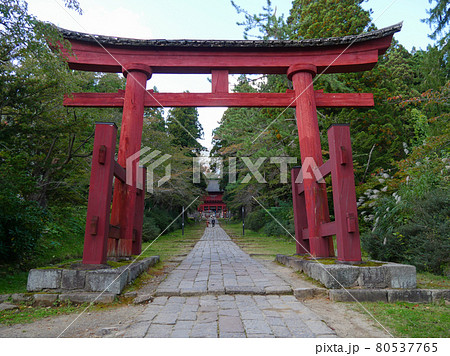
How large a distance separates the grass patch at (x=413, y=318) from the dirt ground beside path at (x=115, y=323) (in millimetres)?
150

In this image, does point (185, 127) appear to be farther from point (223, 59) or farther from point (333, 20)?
point (223, 59)

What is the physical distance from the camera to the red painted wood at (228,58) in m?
6.08

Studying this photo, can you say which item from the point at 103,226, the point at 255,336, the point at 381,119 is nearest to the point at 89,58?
the point at 103,226

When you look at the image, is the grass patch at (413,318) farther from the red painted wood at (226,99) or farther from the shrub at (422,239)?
the red painted wood at (226,99)

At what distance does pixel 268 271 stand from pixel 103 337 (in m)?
3.49

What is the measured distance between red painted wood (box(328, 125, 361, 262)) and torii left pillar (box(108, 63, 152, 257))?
360 cm

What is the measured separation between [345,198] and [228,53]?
4.20 meters

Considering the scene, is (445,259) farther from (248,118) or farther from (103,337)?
(248,118)

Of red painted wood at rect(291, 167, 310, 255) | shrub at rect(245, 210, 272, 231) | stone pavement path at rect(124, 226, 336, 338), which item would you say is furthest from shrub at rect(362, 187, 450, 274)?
shrub at rect(245, 210, 272, 231)

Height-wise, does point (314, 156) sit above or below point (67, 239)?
above

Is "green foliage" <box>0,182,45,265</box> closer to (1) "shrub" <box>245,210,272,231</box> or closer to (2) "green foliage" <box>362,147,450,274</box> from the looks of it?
(2) "green foliage" <box>362,147,450,274</box>

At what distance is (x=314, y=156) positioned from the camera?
567 cm

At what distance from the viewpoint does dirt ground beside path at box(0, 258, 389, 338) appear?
2.47 m

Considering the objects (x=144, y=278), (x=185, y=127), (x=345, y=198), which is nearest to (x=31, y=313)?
(x=144, y=278)
